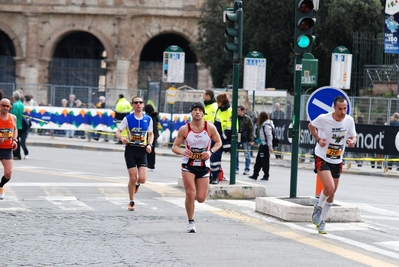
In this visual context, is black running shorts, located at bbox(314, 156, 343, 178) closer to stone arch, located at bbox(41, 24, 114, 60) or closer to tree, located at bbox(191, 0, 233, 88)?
tree, located at bbox(191, 0, 233, 88)

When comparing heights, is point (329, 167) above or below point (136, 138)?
below

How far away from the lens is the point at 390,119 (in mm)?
30016

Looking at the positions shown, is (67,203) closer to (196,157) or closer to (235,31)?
(196,157)

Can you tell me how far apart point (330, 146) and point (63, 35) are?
158 feet

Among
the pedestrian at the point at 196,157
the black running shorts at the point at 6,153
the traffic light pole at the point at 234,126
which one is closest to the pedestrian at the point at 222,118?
the traffic light pole at the point at 234,126

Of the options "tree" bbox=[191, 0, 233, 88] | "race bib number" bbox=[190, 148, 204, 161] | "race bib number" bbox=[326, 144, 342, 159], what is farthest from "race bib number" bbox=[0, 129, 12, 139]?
"tree" bbox=[191, 0, 233, 88]

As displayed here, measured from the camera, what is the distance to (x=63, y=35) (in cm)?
5956

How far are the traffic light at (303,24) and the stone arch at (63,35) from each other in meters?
44.8

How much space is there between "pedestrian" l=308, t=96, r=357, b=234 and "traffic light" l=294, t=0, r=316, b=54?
6.29 feet

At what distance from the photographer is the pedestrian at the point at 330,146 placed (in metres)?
12.8

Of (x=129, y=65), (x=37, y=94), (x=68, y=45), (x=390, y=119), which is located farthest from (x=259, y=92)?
(x=68, y=45)

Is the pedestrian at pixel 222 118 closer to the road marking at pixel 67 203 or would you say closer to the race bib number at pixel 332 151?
the road marking at pixel 67 203

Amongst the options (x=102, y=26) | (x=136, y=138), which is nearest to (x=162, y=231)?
(x=136, y=138)

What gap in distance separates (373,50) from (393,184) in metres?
21.1
